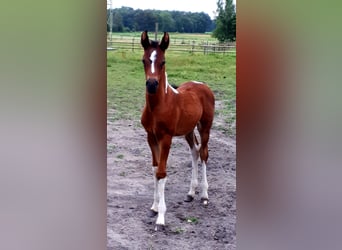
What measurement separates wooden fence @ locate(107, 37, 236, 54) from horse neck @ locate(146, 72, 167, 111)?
0.10 meters

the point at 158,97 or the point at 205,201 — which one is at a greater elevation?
the point at 158,97

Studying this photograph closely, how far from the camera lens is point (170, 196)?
1366 millimetres

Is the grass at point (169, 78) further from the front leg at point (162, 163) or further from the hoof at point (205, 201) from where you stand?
the hoof at point (205, 201)

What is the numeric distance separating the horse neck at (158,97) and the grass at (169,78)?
25 mm

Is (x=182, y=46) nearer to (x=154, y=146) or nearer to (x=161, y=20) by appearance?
(x=161, y=20)

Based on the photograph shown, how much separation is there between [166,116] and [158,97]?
0.20 feet

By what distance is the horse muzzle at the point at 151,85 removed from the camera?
1315mm

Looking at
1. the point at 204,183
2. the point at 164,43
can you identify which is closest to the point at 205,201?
the point at 204,183

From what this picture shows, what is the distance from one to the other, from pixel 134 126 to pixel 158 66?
0.20 m

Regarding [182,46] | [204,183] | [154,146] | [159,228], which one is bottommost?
[159,228]
